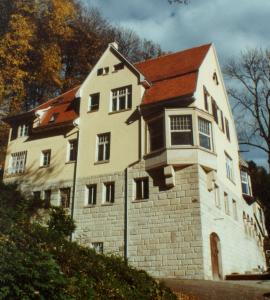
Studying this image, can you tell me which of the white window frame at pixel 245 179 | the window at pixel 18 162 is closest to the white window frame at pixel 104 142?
the window at pixel 18 162

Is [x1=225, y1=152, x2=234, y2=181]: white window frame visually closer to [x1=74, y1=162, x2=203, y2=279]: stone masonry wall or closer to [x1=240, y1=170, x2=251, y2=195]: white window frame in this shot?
[x1=240, y1=170, x2=251, y2=195]: white window frame

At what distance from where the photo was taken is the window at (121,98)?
1063 inches

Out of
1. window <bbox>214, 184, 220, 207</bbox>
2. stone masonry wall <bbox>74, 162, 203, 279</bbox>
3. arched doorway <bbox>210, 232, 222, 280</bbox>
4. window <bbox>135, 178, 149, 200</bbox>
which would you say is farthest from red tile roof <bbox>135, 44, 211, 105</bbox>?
arched doorway <bbox>210, 232, 222, 280</bbox>

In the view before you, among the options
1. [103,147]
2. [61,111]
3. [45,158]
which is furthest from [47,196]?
[61,111]

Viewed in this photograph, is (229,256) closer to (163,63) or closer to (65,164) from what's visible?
(65,164)

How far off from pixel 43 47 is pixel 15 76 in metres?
7.04

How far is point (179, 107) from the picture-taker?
24.4 m

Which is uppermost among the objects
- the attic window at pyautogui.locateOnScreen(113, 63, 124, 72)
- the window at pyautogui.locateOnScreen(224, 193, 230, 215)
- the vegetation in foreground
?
the attic window at pyautogui.locateOnScreen(113, 63, 124, 72)

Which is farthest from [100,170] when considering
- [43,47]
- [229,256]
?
[43,47]

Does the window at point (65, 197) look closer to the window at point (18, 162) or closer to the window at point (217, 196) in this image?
the window at point (18, 162)

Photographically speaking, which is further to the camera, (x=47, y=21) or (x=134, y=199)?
(x=47, y=21)

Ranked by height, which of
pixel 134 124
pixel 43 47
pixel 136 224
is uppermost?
pixel 43 47

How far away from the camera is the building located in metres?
22.3

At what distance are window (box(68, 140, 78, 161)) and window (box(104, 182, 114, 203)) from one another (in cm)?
363
